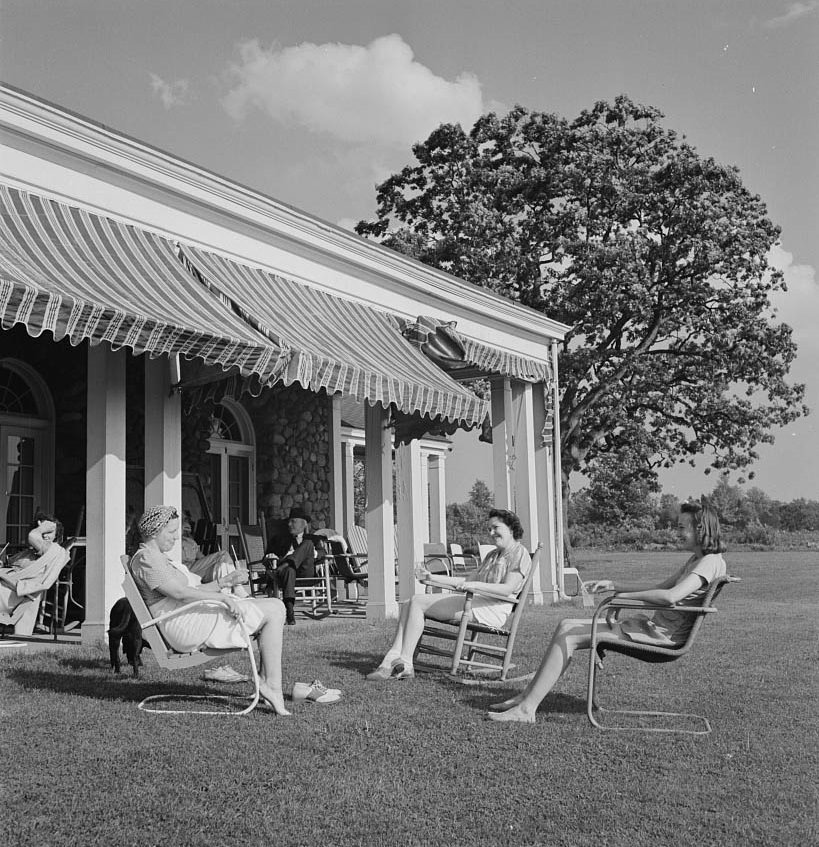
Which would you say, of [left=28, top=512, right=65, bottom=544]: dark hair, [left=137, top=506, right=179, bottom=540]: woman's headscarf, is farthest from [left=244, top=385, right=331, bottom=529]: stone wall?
[left=137, top=506, right=179, bottom=540]: woman's headscarf

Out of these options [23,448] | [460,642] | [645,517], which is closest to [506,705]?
[460,642]

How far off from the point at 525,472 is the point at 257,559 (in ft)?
12.3

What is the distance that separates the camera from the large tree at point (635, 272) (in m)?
22.3

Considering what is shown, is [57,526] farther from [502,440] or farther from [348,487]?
[348,487]

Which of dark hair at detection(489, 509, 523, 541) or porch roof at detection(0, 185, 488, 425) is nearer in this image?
porch roof at detection(0, 185, 488, 425)

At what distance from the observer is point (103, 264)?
23.5 feet

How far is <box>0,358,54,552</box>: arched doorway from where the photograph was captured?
10.8m

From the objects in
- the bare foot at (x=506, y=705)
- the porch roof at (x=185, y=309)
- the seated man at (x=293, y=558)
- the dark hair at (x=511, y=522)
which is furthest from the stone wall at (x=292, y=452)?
the bare foot at (x=506, y=705)

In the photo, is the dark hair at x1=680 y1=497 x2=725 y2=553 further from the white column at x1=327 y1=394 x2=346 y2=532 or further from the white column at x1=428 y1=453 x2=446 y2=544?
the white column at x1=428 y1=453 x2=446 y2=544

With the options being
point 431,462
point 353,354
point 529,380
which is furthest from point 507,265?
point 353,354

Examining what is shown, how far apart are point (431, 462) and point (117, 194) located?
14.2 metres

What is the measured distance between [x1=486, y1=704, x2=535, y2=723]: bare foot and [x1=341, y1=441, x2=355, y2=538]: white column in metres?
10.00

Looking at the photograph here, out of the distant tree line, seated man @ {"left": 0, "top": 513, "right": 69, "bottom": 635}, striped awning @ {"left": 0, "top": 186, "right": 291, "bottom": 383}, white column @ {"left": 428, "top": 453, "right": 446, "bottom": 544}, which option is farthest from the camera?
the distant tree line

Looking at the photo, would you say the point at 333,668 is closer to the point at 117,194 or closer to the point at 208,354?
the point at 208,354
